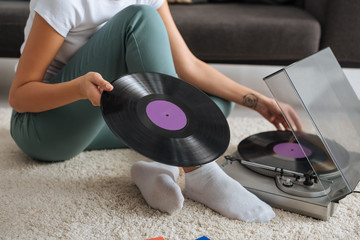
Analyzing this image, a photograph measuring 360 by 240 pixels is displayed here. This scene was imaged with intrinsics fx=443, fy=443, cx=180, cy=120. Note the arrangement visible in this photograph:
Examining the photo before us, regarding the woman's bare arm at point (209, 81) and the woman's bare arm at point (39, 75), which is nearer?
the woman's bare arm at point (39, 75)

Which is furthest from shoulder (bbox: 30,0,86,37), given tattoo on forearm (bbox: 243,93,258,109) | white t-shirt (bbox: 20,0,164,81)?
tattoo on forearm (bbox: 243,93,258,109)

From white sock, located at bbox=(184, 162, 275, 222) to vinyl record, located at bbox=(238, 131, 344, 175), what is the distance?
0.37 feet

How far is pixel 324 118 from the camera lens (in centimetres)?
107

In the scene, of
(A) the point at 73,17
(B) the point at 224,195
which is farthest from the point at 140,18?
(B) the point at 224,195

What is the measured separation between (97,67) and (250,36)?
1.09 metres

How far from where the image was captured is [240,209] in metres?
1.10

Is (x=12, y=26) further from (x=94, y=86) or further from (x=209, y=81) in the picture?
(x=94, y=86)

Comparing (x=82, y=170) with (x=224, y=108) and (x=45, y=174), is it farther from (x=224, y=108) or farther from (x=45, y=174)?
(x=224, y=108)

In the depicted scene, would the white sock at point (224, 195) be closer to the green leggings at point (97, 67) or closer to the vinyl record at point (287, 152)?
the vinyl record at point (287, 152)

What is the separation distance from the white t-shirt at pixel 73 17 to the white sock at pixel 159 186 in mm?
391

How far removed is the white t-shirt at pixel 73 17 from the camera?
1.11m

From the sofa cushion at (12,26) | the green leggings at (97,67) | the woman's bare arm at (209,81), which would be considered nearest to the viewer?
the green leggings at (97,67)

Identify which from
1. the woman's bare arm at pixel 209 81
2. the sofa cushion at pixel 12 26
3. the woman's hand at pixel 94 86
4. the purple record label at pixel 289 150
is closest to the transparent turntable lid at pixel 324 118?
the purple record label at pixel 289 150

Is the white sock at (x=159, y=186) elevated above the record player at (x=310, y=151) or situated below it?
below
